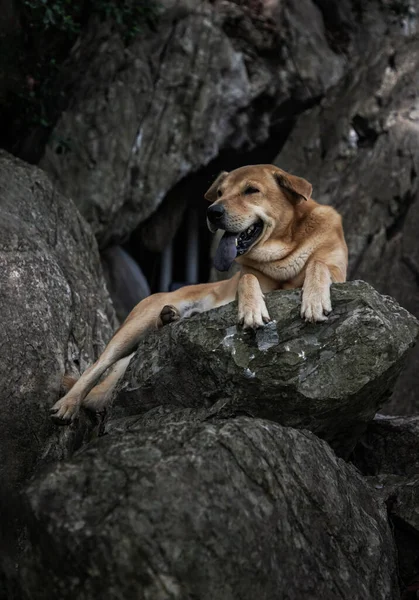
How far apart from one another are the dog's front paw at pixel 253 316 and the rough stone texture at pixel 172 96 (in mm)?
4675

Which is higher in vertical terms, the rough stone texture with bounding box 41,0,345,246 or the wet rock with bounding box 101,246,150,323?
the rough stone texture with bounding box 41,0,345,246

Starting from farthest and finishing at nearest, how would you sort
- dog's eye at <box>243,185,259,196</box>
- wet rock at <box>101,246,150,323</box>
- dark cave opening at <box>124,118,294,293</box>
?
dark cave opening at <box>124,118,294,293</box>, wet rock at <box>101,246,150,323</box>, dog's eye at <box>243,185,259,196</box>

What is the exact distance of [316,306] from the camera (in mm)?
4117

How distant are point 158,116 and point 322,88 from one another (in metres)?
→ 2.71

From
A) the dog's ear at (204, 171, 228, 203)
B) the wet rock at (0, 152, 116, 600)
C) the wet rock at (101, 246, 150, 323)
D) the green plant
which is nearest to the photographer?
the wet rock at (0, 152, 116, 600)

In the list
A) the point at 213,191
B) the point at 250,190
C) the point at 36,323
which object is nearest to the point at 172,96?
the point at 213,191

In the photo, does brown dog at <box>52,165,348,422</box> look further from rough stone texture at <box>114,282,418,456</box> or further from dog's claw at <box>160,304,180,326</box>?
rough stone texture at <box>114,282,418,456</box>

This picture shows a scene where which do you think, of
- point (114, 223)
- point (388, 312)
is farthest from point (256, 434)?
point (114, 223)

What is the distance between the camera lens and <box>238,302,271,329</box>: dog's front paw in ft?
13.6

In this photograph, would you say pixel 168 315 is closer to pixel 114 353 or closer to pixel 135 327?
pixel 135 327

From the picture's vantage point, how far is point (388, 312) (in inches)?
170

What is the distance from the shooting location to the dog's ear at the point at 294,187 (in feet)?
16.4

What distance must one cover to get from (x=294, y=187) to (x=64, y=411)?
213cm

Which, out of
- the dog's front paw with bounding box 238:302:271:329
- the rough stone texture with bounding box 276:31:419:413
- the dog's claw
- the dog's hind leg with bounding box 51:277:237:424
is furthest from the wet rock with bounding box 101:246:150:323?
the dog's front paw with bounding box 238:302:271:329
